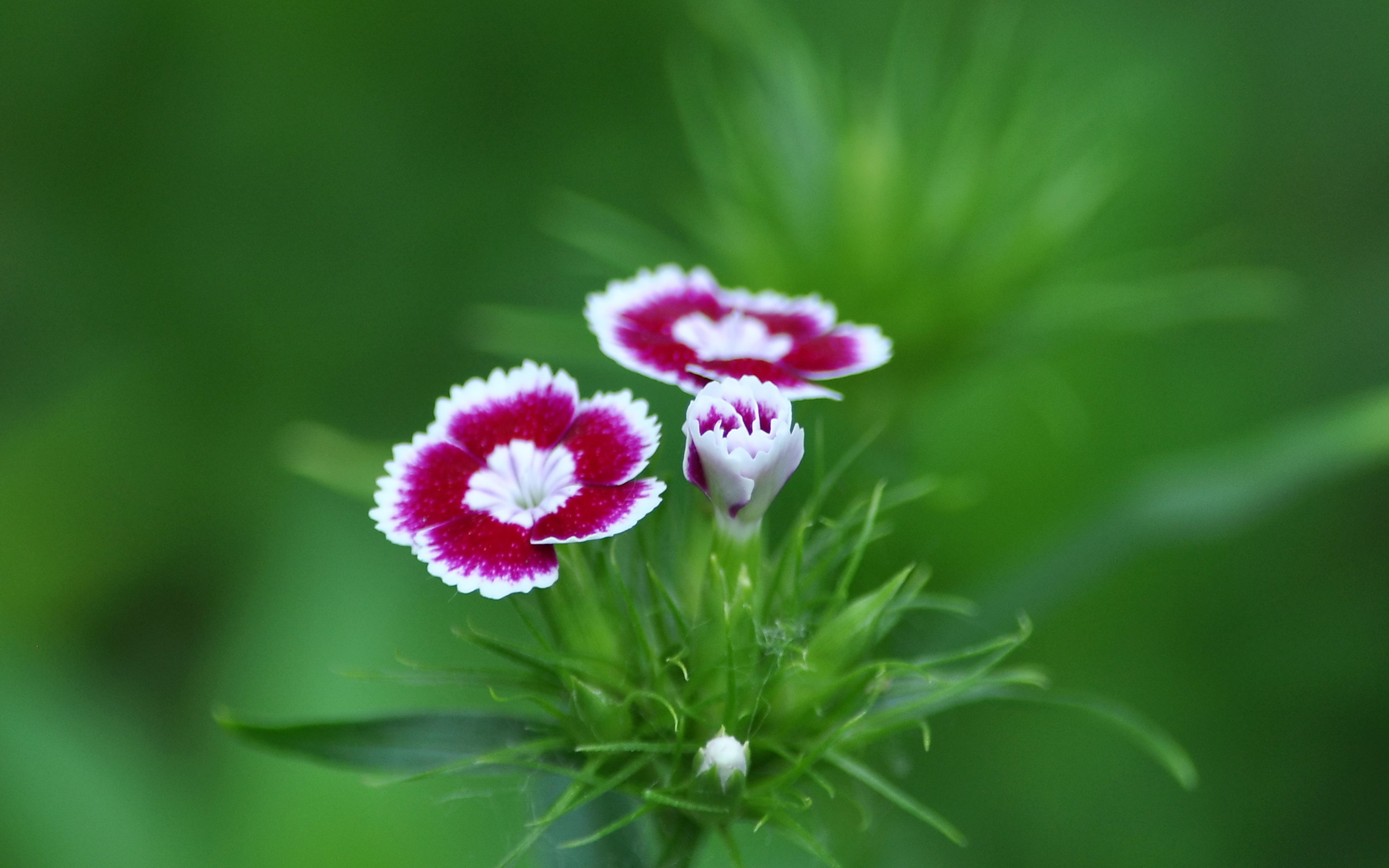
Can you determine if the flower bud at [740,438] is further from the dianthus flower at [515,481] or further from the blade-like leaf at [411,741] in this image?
the blade-like leaf at [411,741]

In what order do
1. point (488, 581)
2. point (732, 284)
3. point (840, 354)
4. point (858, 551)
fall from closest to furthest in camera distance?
point (488, 581)
point (858, 551)
point (840, 354)
point (732, 284)

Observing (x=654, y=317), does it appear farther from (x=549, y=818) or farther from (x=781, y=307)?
(x=549, y=818)

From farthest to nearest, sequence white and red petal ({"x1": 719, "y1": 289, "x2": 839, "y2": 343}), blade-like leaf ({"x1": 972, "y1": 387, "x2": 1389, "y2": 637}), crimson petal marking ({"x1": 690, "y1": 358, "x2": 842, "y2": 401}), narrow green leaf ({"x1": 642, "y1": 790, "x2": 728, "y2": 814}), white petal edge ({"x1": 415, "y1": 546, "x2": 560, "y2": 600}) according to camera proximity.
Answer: blade-like leaf ({"x1": 972, "y1": 387, "x2": 1389, "y2": 637}), white and red petal ({"x1": 719, "y1": 289, "x2": 839, "y2": 343}), crimson petal marking ({"x1": 690, "y1": 358, "x2": 842, "y2": 401}), narrow green leaf ({"x1": 642, "y1": 790, "x2": 728, "y2": 814}), white petal edge ({"x1": 415, "y1": 546, "x2": 560, "y2": 600})

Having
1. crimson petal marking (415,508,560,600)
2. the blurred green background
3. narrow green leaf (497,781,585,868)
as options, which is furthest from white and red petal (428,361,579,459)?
the blurred green background

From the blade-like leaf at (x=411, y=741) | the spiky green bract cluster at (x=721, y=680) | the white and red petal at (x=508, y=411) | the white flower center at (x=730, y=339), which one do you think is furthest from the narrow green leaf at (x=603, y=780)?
the white flower center at (x=730, y=339)

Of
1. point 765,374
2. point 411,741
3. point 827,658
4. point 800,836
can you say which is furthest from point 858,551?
point 411,741

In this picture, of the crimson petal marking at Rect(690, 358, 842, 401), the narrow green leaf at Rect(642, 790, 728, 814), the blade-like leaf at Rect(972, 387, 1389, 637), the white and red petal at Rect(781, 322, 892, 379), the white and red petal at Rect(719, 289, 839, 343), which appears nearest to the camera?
the narrow green leaf at Rect(642, 790, 728, 814)

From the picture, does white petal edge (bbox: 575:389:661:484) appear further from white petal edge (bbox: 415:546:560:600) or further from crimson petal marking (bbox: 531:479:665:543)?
white petal edge (bbox: 415:546:560:600)
